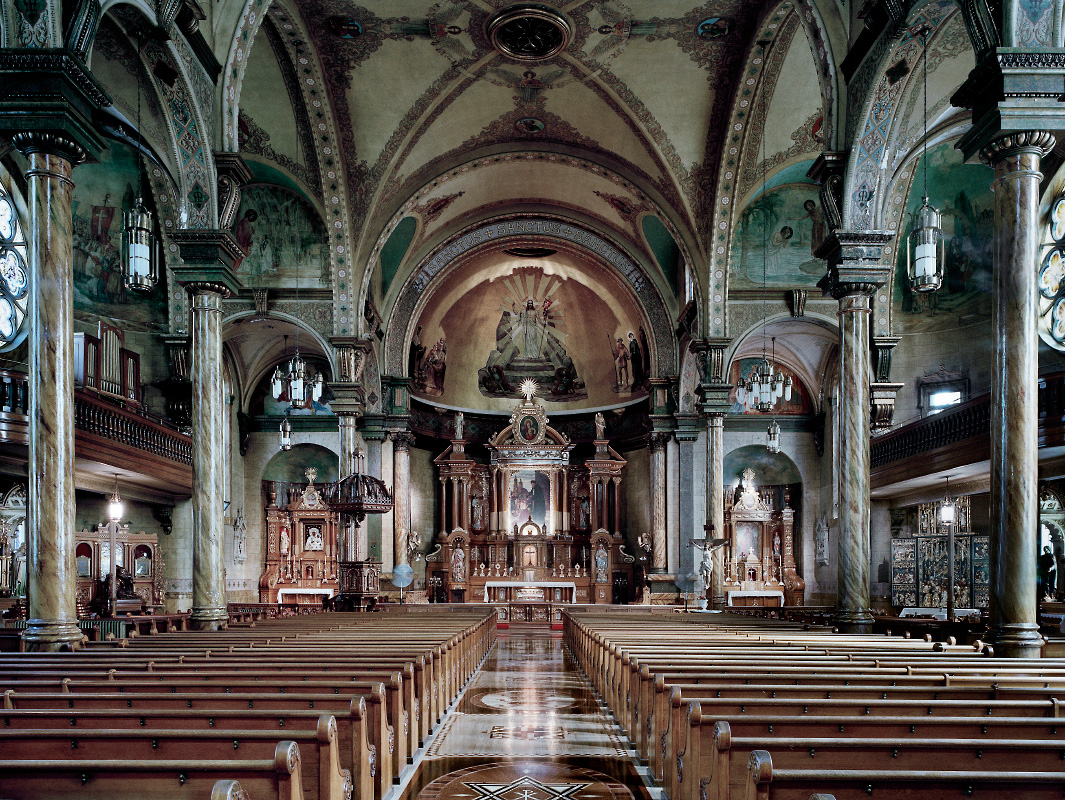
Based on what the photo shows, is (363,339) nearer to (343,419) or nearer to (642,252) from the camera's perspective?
(343,419)

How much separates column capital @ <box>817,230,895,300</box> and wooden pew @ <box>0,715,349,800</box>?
10.5 meters

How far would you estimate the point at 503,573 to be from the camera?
30812mm

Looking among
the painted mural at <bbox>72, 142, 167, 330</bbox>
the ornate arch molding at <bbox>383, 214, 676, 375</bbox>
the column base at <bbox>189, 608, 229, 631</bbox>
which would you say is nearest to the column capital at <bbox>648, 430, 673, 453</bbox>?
the ornate arch molding at <bbox>383, 214, 676, 375</bbox>

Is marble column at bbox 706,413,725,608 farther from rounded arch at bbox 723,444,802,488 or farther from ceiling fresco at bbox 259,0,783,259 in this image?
rounded arch at bbox 723,444,802,488

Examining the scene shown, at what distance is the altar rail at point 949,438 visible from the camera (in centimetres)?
1410

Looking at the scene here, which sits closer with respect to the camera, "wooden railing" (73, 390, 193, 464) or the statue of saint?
"wooden railing" (73, 390, 193, 464)

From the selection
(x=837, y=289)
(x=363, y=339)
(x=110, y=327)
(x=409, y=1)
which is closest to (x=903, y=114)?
(x=837, y=289)

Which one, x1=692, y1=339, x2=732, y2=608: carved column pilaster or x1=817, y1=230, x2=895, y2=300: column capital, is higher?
x1=817, y1=230, x2=895, y2=300: column capital

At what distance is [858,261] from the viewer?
12.7m

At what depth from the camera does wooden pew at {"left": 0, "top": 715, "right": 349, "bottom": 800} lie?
14.1 feet

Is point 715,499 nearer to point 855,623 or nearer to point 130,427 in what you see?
point 855,623

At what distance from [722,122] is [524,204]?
9270mm

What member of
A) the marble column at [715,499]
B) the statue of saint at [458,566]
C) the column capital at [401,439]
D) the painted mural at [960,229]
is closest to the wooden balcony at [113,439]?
the column capital at [401,439]

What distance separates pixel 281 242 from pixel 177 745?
20.0 m
